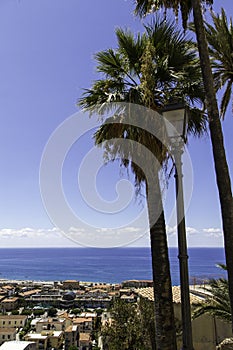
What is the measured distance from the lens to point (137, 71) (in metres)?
5.61

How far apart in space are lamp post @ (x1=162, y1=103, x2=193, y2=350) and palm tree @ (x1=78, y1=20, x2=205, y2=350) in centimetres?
126

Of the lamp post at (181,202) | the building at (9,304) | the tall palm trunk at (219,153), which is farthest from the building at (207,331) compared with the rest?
the building at (9,304)

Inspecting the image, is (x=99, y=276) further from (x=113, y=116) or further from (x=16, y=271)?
(x=113, y=116)

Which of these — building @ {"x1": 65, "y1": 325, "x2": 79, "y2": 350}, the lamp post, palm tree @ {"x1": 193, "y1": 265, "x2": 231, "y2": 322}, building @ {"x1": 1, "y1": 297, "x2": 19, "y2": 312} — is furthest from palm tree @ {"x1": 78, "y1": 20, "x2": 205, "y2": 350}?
building @ {"x1": 1, "y1": 297, "x2": 19, "y2": 312}

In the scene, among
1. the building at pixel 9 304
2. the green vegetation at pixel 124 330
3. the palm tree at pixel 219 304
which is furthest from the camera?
the building at pixel 9 304

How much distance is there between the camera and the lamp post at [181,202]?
3570mm

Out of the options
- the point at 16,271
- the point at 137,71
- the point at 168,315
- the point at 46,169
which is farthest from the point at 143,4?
the point at 16,271

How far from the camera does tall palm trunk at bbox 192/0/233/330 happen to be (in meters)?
4.21

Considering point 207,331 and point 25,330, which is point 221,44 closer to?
point 207,331

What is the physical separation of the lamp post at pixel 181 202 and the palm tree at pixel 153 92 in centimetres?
126

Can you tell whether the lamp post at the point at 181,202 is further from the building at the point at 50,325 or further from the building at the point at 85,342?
the building at the point at 50,325

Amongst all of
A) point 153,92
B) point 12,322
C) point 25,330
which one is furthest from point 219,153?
point 12,322

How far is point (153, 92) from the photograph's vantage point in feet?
17.3

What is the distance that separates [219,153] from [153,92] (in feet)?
4.88
